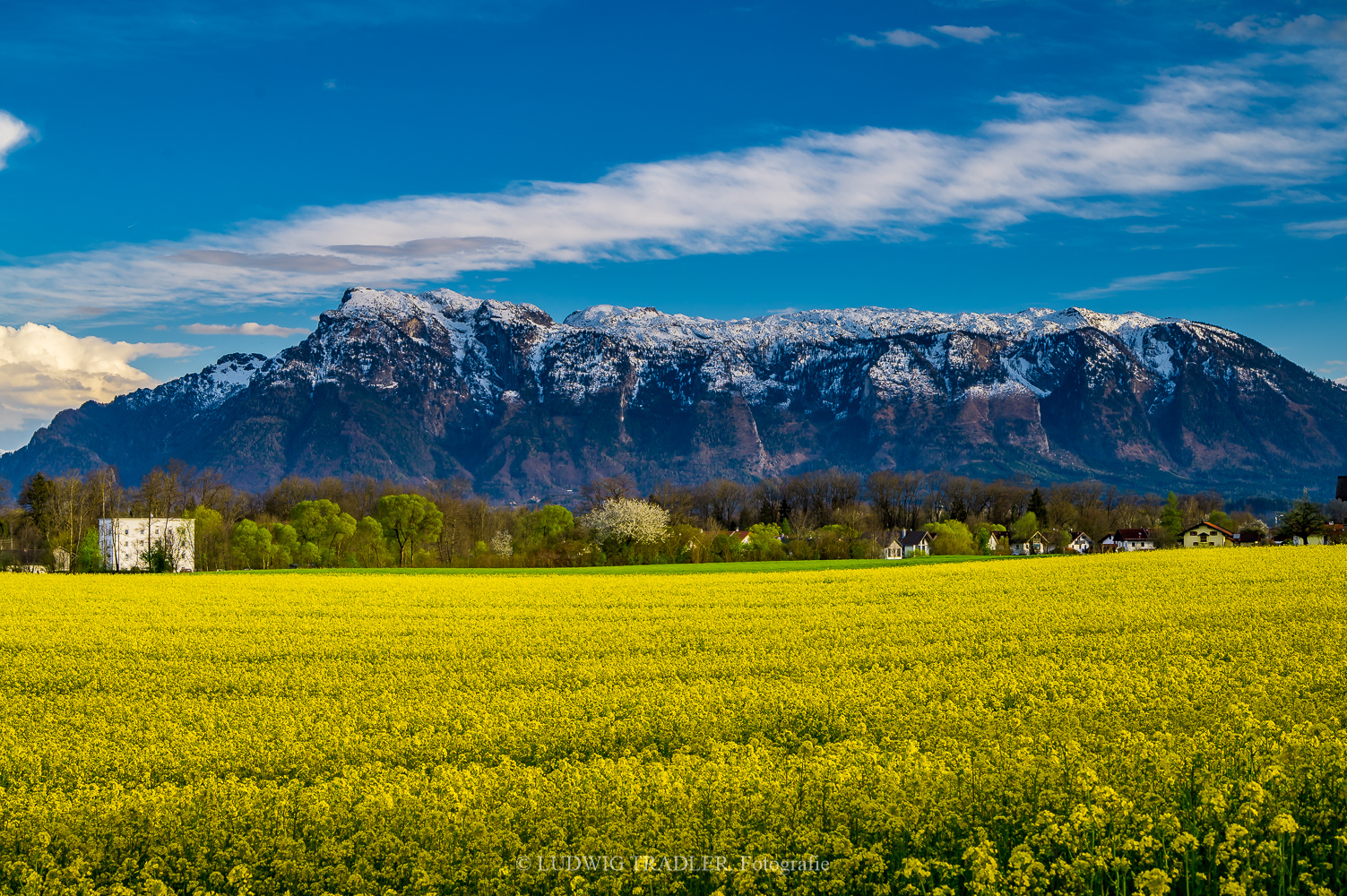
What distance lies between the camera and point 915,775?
33.9 ft

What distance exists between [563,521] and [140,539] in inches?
1889

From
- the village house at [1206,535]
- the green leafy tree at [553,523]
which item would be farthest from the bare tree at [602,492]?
the village house at [1206,535]

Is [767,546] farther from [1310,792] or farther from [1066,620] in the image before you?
[1310,792]

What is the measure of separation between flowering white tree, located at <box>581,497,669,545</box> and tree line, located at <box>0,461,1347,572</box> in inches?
6.6

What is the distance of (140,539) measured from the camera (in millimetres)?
99938

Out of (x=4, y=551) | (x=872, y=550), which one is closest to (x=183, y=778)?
(x=872, y=550)

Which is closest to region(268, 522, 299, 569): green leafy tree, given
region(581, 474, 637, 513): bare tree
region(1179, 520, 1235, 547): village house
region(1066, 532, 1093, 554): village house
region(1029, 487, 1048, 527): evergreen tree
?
region(581, 474, 637, 513): bare tree

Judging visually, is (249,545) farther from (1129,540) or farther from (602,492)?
(1129,540)

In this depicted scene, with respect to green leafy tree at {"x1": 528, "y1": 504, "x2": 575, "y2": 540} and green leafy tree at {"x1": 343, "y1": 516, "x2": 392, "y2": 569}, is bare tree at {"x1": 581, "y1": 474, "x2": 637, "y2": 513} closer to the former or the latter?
green leafy tree at {"x1": 528, "y1": 504, "x2": 575, "y2": 540}

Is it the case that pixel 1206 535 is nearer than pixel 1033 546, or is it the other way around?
pixel 1206 535

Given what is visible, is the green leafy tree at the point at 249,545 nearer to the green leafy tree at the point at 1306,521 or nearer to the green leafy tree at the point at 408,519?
the green leafy tree at the point at 408,519

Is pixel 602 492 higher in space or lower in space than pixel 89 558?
higher

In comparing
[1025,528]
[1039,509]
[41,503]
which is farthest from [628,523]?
[1039,509]

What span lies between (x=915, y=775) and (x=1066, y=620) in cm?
1732
